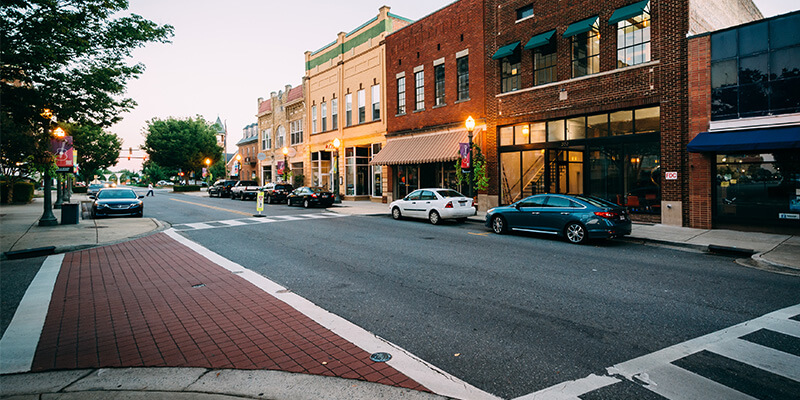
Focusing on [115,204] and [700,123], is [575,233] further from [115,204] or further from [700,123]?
[115,204]

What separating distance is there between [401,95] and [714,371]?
82.4 feet

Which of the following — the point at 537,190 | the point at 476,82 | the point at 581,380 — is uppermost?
the point at 476,82

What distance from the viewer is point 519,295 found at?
6.56 meters

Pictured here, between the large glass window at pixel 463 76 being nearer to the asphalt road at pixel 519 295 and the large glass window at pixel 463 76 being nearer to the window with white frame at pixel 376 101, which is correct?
the window with white frame at pixel 376 101

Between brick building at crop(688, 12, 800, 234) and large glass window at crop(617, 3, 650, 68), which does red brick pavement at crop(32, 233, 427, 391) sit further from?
large glass window at crop(617, 3, 650, 68)

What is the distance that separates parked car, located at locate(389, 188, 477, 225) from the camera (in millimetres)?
16594

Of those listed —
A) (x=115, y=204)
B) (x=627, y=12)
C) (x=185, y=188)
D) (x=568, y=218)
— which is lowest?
(x=568, y=218)

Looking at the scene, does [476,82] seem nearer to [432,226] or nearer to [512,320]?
[432,226]

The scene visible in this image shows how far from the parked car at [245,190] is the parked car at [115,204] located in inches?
517

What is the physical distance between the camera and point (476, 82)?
21.8 m

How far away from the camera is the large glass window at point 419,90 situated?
25.5m

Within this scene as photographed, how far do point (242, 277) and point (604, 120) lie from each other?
15.1 m

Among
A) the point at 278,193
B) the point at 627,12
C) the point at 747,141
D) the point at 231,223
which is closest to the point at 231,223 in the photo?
the point at 231,223

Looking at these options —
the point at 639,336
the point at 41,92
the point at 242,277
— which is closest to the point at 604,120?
the point at 639,336
